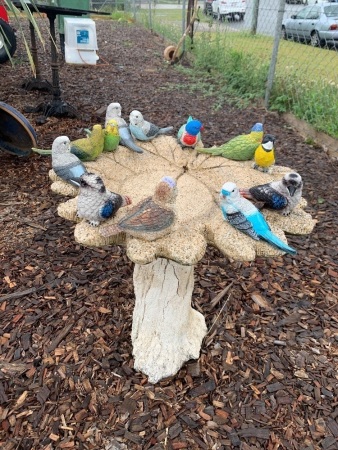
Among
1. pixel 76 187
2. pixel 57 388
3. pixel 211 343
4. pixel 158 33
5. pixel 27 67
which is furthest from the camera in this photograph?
pixel 158 33

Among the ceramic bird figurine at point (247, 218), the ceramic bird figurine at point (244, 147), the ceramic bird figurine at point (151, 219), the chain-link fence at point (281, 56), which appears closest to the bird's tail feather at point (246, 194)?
the ceramic bird figurine at point (247, 218)

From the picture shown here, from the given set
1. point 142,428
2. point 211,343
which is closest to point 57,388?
point 142,428

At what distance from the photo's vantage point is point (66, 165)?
1766mm

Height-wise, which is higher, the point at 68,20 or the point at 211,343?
the point at 68,20

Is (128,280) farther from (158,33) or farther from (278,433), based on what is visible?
(158,33)

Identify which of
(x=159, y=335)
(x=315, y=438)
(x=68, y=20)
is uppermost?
(x=68, y=20)

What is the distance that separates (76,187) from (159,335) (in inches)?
31.8

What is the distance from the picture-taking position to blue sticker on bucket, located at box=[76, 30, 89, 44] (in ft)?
21.6

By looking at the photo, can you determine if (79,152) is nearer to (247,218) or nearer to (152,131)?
(152,131)

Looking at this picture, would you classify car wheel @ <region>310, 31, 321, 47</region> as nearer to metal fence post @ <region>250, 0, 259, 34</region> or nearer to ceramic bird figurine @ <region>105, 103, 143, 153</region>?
metal fence post @ <region>250, 0, 259, 34</region>

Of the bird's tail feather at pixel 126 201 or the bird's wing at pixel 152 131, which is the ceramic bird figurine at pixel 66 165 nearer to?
the bird's tail feather at pixel 126 201

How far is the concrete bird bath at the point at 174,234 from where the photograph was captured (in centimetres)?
147

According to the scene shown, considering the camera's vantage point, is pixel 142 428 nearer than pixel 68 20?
Yes

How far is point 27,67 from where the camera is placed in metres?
6.52
